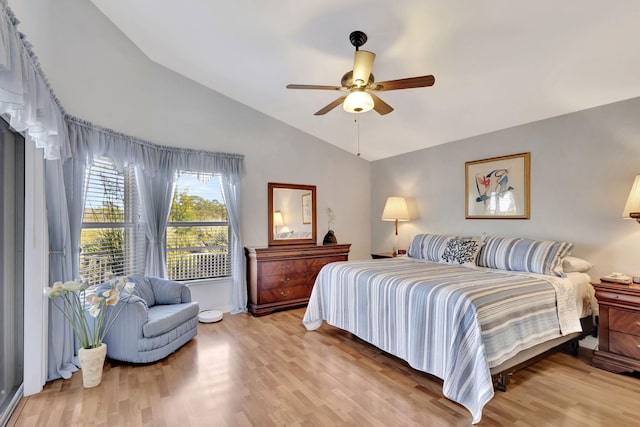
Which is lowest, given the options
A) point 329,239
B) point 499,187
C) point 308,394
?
point 308,394

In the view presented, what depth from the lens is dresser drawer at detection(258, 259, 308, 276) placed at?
13.6 ft

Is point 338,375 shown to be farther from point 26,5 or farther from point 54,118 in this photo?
point 26,5

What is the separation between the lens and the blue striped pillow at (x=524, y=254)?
116 inches

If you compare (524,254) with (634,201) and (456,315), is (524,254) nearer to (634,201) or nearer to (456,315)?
(634,201)

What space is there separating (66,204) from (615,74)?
4678 millimetres

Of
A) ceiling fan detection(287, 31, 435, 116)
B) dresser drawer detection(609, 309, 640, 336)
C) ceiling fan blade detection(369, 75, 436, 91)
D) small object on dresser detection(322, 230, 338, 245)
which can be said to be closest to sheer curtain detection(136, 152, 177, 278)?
small object on dresser detection(322, 230, 338, 245)

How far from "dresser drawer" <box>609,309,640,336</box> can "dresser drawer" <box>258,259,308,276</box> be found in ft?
10.6

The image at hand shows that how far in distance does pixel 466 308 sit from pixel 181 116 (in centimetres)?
374

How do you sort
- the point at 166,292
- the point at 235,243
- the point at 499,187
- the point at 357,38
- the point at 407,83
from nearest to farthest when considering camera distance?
1. the point at 407,83
2. the point at 357,38
3. the point at 166,292
4. the point at 499,187
5. the point at 235,243

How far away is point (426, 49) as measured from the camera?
2648mm

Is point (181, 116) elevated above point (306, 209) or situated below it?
above

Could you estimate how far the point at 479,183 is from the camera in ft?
13.1

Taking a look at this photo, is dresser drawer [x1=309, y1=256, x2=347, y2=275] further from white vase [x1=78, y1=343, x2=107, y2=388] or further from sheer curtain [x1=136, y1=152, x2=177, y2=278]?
white vase [x1=78, y1=343, x2=107, y2=388]

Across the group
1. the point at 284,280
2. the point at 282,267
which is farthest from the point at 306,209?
the point at 284,280
